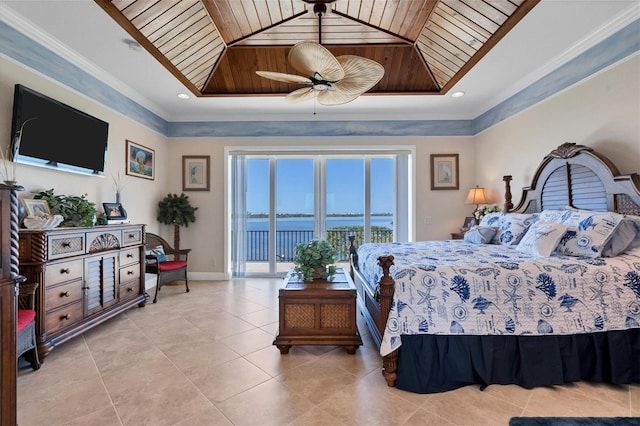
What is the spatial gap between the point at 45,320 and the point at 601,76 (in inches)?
211

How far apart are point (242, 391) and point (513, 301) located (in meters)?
1.93

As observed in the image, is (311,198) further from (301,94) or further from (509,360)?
(509,360)

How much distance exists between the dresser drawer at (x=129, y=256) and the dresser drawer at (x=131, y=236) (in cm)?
9

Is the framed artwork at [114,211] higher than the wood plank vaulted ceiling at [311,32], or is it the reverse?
the wood plank vaulted ceiling at [311,32]

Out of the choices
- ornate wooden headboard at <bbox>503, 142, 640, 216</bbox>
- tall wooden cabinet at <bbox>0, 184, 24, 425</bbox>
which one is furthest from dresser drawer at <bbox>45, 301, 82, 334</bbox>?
ornate wooden headboard at <bbox>503, 142, 640, 216</bbox>

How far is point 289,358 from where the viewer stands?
2.36m

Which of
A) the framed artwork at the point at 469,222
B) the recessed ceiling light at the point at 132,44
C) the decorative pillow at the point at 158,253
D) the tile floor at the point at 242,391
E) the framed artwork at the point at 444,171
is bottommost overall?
the tile floor at the point at 242,391

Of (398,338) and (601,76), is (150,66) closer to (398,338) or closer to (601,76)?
(398,338)

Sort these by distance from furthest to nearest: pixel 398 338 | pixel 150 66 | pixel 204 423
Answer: pixel 150 66 < pixel 398 338 < pixel 204 423

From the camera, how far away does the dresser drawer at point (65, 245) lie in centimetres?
237

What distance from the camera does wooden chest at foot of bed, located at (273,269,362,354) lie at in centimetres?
238

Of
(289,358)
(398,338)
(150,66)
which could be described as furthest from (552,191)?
(150,66)

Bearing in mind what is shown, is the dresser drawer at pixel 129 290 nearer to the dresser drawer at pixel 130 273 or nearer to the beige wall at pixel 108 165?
the dresser drawer at pixel 130 273

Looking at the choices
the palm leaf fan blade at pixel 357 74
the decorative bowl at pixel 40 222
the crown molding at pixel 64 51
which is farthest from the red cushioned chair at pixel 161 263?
the palm leaf fan blade at pixel 357 74
